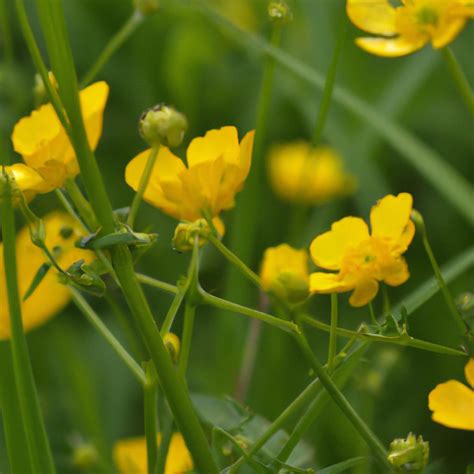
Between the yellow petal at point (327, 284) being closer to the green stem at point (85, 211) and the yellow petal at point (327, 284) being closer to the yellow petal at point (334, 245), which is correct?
the yellow petal at point (334, 245)

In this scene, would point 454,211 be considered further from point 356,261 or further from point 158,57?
point 356,261

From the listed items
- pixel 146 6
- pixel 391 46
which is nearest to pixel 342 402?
pixel 391 46

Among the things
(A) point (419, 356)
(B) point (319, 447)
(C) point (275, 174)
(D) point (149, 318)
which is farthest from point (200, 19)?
(D) point (149, 318)

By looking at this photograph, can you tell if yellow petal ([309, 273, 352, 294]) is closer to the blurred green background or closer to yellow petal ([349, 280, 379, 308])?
yellow petal ([349, 280, 379, 308])

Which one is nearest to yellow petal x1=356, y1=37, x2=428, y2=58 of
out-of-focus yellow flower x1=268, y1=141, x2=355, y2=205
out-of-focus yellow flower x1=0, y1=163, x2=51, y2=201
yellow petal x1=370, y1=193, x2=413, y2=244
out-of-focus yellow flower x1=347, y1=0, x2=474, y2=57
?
out-of-focus yellow flower x1=347, y1=0, x2=474, y2=57

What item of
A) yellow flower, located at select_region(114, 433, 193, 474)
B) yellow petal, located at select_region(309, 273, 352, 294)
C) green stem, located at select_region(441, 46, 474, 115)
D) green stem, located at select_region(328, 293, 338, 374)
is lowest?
yellow flower, located at select_region(114, 433, 193, 474)

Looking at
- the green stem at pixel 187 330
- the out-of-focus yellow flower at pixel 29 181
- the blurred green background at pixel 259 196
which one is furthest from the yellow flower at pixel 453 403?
the blurred green background at pixel 259 196
